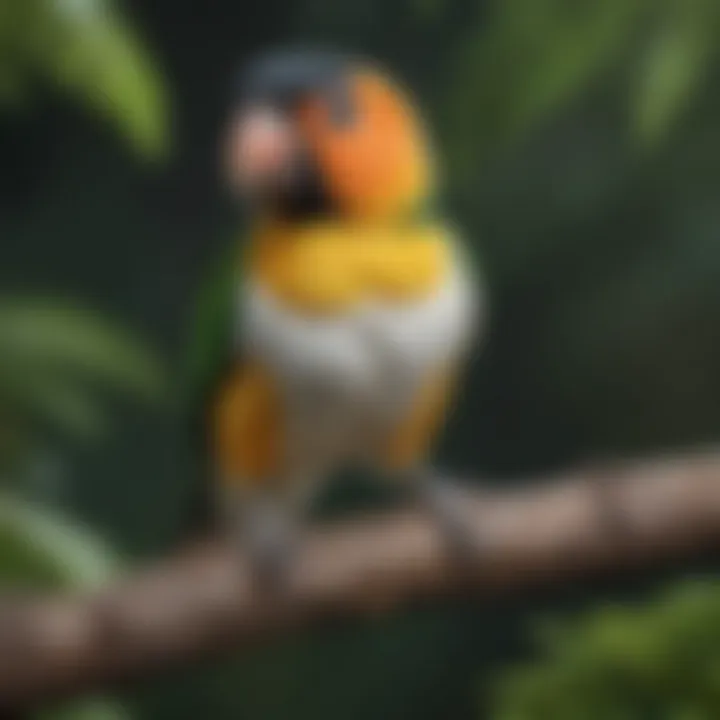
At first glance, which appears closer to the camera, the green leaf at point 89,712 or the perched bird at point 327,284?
the perched bird at point 327,284

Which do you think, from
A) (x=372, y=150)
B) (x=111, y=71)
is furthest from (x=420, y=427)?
(x=111, y=71)

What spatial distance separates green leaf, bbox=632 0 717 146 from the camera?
893 mm

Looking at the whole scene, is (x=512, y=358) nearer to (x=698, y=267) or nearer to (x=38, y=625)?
(x=698, y=267)

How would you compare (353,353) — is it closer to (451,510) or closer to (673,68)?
(451,510)

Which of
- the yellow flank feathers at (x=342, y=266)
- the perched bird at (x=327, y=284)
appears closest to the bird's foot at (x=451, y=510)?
the perched bird at (x=327, y=284)

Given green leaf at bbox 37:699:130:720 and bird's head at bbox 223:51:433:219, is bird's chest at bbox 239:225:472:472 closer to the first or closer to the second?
bird's head at bbox 223:51:433:219

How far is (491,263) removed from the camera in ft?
2.91

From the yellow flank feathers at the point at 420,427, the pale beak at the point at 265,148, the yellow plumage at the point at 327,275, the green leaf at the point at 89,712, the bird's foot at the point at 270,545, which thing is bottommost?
the green leaf at the point at 89,712

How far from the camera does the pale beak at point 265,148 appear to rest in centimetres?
81

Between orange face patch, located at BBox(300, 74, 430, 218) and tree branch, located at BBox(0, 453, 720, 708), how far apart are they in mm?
180

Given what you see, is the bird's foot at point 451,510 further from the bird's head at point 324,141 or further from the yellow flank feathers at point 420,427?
the bird's head at point 324,141

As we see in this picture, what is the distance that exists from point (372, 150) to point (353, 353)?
0.35 ft

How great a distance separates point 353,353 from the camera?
0.84 m

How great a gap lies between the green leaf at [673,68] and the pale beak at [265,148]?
210 mm
